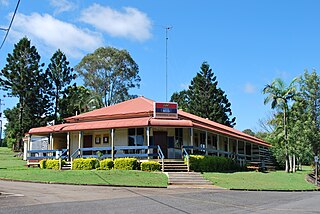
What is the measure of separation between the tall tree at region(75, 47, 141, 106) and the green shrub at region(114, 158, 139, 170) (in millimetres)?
30205

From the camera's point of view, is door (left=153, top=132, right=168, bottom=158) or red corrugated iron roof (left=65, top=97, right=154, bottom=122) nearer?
door (left=153, top=132, right=168, bottom=158)

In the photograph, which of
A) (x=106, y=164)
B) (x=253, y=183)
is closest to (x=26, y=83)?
(x=106, y=164)

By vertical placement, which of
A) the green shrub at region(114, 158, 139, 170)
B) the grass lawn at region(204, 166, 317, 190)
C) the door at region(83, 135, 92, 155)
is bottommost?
the grass lawn at region(204, 166, 317, 190)

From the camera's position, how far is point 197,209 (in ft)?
39.7

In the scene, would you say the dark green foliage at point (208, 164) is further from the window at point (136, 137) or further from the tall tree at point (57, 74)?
the tall tree at point (57, 74)

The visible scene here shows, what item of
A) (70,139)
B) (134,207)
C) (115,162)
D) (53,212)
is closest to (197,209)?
(134,207)

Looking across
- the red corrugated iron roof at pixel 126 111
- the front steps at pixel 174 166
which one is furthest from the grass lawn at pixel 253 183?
the red corrugated iron roof at pixel 126 111

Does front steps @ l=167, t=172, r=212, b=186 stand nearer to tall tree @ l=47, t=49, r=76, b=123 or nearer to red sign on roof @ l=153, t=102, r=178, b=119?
red sign on roof @ l=153, t=102, r=178, b=119

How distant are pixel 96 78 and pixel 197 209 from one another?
4475cm

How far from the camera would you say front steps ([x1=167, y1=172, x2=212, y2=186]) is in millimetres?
21047

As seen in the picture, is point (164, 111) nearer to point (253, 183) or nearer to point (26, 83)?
point (253, 183)

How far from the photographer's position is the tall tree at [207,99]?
60.1 meters

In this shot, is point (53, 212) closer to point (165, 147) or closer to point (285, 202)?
point (285, 202)

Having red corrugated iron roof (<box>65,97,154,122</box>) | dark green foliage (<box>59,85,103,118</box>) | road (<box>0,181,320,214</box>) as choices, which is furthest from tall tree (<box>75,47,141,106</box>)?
road (<box>0,181,320,214</box>)
